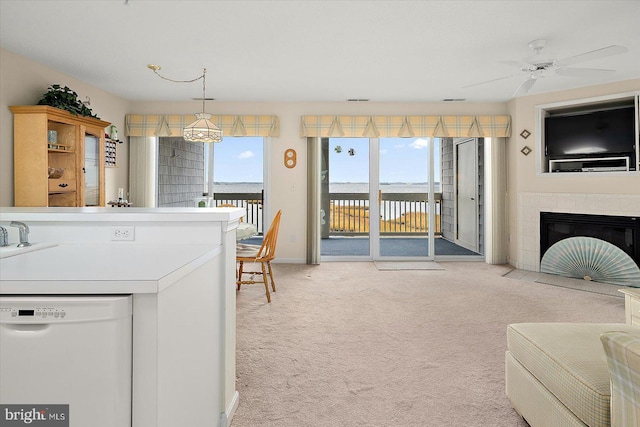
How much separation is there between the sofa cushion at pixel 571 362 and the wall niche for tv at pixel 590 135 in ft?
12.1

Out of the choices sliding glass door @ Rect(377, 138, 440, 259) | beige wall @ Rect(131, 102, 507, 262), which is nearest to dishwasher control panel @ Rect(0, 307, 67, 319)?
beige wall @ Rect(131, 102, 507, 262)

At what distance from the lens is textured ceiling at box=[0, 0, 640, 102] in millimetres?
2804

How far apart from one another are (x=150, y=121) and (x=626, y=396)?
239 inches

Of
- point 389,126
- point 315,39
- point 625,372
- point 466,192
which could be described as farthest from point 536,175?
point 625,372

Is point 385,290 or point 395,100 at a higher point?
point 395,100

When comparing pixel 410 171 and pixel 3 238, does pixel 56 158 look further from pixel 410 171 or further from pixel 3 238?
pixel 410 171

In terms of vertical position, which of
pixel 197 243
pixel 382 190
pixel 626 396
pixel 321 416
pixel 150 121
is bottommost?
pixel 321 416

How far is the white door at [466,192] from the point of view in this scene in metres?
6.29

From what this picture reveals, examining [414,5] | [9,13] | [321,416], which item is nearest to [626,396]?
[321,416]

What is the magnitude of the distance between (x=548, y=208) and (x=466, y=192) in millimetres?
1616

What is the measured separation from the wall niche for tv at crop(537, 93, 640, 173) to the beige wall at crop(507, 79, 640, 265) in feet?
0.26

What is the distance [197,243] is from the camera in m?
1.70

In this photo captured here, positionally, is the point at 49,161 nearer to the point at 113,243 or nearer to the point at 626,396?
the point at 113,243

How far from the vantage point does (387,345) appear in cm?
272
